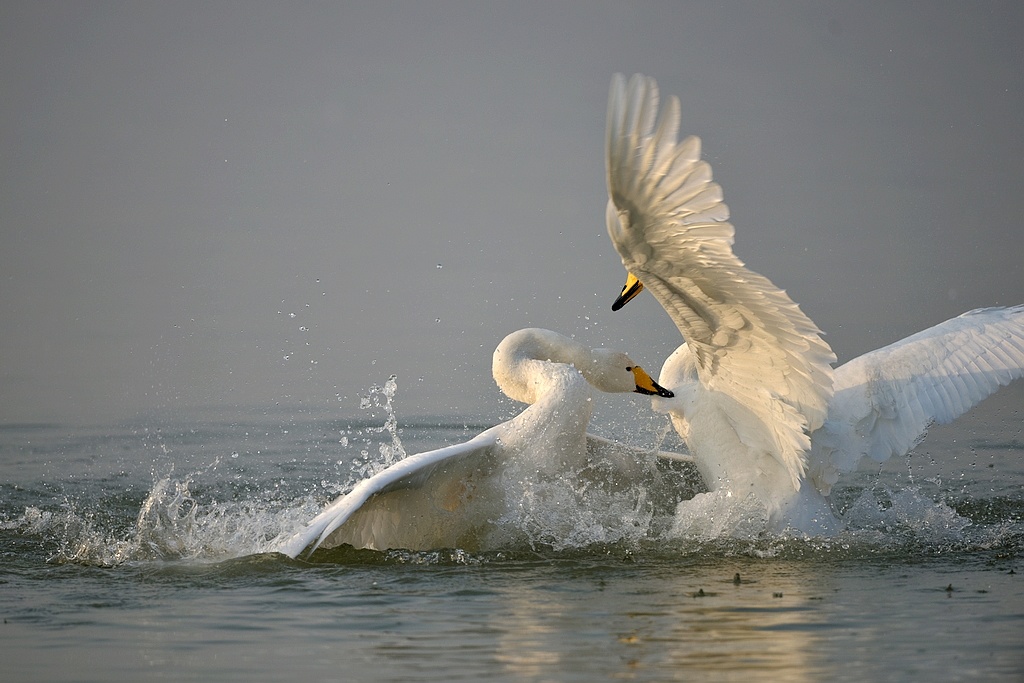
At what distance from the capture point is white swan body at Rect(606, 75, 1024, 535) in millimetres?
5898

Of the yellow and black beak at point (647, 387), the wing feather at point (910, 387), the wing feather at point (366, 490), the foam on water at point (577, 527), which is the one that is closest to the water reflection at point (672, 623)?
the foam on water at point (577, 527)

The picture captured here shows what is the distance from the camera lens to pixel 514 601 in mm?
5793

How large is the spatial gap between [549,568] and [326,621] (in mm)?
1452

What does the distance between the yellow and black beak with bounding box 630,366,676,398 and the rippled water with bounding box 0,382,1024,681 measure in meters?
0.72

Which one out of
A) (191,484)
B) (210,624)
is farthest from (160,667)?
(191,484)

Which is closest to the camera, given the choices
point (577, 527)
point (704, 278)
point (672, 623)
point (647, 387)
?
point (672, 623)

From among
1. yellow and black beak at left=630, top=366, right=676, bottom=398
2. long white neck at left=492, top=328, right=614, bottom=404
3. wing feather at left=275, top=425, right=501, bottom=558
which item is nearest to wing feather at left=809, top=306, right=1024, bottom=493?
yellow and black beak at left=630, top=366, right=676, bottom=398

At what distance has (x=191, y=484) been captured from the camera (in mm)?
9844

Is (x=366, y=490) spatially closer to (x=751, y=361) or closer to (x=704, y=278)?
(x=704, y=278)

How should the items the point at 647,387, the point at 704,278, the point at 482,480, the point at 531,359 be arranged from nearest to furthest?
the point at 704,278
the point at 482,480
the point at 647,387
the point at 531,359

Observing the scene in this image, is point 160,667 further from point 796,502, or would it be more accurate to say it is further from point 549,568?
point 796,502

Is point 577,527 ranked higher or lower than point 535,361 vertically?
lower

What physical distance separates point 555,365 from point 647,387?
0.58 m

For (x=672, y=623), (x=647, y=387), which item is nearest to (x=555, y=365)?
(x=647, y=387)
